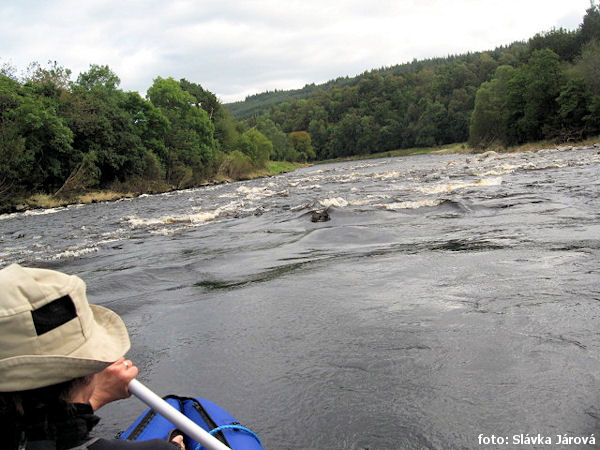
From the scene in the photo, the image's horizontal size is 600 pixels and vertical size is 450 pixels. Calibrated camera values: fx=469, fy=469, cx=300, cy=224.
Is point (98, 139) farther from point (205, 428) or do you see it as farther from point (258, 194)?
point (205, 428)

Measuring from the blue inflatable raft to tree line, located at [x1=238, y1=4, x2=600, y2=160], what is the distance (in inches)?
2249

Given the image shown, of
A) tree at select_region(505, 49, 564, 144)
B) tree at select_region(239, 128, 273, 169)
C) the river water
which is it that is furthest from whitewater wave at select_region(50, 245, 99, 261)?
tree at select_region(239, 128, 273, 169)

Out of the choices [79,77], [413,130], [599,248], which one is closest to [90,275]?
[599,248]

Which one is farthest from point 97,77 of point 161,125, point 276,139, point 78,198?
point 276,139

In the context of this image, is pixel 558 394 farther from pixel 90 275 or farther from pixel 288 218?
pixel 288 218

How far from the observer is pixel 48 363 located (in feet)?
5.79

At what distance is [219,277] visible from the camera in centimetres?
834

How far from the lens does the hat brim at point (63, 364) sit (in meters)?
1.71

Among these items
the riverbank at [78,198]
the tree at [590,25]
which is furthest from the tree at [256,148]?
the tree at [590,25]

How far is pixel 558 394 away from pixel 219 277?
5874 millimetres

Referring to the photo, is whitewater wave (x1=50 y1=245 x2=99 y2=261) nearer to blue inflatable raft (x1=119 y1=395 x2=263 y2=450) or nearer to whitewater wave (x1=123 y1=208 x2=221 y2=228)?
whitewater wave (x1=123 y1=208 x2=221 y2=228)

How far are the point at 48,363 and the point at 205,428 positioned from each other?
1296 mm

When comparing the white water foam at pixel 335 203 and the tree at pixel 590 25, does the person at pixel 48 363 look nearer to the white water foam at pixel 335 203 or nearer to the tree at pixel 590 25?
the white water foam at pixel 335 203

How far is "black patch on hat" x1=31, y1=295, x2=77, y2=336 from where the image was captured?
178 cm
